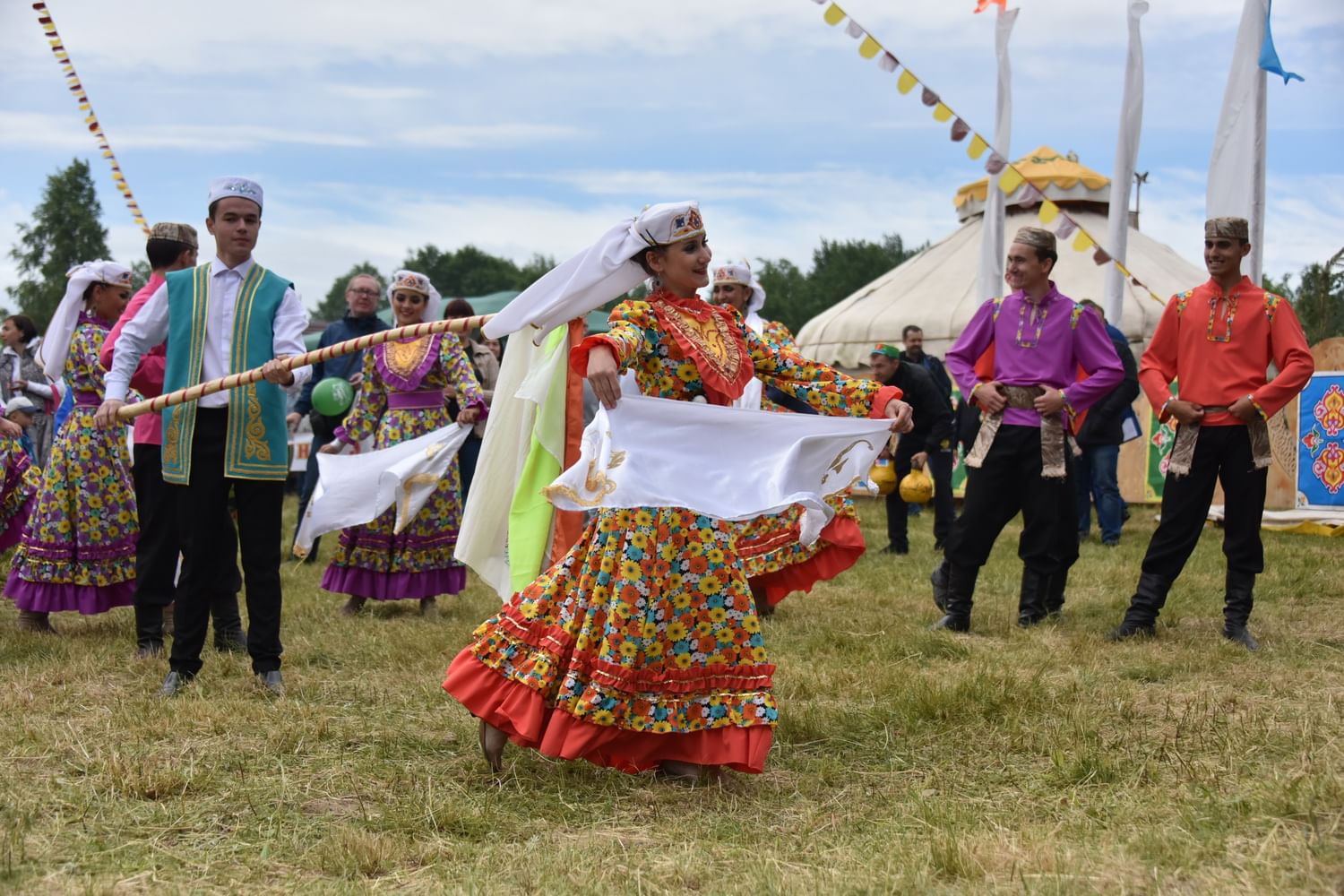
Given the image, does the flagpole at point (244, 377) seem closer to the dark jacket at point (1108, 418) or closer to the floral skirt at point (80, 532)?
the floral skirt at point (80, 532)

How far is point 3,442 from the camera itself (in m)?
7.17

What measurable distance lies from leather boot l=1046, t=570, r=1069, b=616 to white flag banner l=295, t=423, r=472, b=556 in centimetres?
315

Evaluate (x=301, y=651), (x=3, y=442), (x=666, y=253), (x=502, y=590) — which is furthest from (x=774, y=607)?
(x=3, y=442)

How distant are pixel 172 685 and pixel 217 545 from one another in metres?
0.55

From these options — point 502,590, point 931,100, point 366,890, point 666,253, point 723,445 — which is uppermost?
point 931,100

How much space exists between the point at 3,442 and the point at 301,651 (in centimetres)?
246

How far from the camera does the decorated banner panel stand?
443 inches

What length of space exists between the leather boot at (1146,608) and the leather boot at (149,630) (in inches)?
169

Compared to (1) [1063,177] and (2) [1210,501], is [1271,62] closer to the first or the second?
(2) [1210,501]

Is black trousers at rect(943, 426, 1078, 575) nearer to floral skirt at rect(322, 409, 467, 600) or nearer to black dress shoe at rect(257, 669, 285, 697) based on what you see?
floral skirt at rect(322, 409, 467, 600)

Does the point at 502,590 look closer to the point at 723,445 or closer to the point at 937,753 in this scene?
the point at 723,445

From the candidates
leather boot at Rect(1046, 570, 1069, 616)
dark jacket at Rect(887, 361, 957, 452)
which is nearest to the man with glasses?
dark jacket at Rect(887, 361, 957, 452)

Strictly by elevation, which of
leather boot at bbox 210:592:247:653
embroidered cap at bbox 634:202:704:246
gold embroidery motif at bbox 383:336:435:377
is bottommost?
leather boot at bbox 210:592:247:653

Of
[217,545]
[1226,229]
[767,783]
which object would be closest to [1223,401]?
[1226,229]
